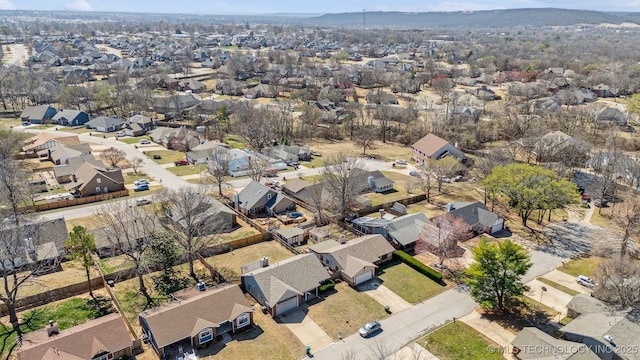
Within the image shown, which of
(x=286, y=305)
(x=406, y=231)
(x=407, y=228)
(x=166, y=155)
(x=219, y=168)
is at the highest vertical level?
(x=219, y=168)

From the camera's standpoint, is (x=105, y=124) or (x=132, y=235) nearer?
(x=132, y=235)

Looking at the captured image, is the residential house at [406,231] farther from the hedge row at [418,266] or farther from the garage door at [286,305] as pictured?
the garage door at [286,305]

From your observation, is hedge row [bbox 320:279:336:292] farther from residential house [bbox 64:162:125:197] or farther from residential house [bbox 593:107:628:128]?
residential house [bbox 593:107:628:128]

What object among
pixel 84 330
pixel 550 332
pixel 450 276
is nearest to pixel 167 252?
pixel 84 330

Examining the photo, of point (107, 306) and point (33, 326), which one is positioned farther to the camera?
point (107, 306)

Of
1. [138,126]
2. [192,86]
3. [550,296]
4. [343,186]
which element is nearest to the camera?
[550,296]

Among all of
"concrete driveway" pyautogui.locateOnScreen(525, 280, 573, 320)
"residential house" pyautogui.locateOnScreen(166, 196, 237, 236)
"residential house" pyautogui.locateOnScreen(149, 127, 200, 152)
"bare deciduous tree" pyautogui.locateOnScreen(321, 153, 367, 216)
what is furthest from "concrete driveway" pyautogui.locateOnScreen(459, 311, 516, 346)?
"residential house" pyautogui.locateOnScreen(149, 127, 200, 152)

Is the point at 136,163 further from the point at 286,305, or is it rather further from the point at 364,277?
the point at 364,277

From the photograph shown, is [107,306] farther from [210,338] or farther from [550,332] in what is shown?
[550,332]

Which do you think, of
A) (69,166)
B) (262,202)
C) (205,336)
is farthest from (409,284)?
(69,166)
